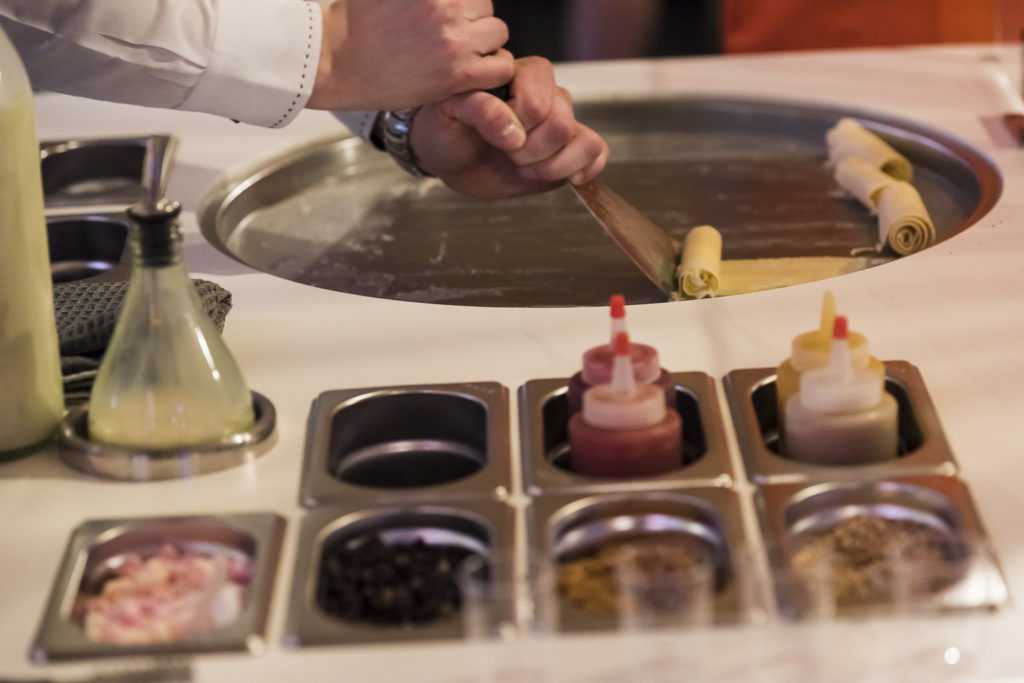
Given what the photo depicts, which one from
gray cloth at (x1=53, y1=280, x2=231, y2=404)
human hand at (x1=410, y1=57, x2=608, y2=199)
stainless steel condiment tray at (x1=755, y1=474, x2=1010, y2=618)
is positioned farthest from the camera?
human hand at (x1=410, y1=57, x2=608, y2=199)

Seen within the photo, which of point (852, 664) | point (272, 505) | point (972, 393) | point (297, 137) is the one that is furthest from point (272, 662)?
point (297, 137)

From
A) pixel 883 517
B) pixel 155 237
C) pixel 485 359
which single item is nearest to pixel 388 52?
pixel 485 359

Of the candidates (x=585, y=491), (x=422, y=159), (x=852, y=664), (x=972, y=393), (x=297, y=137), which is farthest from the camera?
(x=297, y=137)

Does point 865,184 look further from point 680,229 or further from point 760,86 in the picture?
point 760,86

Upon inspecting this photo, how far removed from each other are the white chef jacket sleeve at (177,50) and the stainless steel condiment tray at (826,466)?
28.9 inches

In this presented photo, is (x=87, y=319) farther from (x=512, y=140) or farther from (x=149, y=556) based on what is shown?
(x=512, y=140)

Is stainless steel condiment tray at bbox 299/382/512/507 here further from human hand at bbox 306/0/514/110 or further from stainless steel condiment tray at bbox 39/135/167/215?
stainless steel condiment tray at bbox 39/135/167/215

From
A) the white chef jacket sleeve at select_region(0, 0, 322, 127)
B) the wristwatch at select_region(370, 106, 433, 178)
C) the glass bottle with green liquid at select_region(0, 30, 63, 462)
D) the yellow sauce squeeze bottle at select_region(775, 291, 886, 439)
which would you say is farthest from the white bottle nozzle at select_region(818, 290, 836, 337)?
the wristwatch at select_region(370, 106, 433, 178)

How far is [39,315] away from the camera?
1047 mm

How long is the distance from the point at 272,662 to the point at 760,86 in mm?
1561

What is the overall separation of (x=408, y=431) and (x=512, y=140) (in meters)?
0.63

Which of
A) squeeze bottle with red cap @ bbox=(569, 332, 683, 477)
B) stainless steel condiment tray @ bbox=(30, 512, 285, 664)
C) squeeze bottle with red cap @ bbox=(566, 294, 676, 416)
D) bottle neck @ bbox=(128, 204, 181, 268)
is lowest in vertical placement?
stainless steel condiment tray @ bbox=(30, 512, 285, 664)

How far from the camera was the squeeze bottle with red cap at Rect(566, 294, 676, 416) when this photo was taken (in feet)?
3.35

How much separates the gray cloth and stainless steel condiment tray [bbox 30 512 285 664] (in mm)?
243
